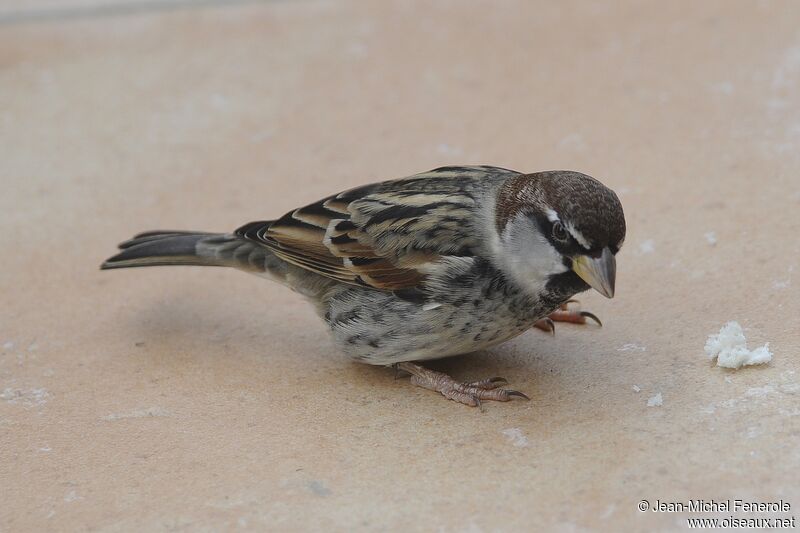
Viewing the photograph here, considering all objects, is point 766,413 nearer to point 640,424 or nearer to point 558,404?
point 640,424

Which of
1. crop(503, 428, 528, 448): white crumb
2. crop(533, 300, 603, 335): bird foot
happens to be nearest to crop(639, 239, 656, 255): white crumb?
crop(533, 300, 603, 335): bird foot

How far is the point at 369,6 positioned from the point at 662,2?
1.80 meters

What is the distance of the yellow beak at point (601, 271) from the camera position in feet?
10.5

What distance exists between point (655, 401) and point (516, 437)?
466mm

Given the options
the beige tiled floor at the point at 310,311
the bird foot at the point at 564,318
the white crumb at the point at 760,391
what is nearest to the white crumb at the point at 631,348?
the beige tiled floor at the point at 310,311

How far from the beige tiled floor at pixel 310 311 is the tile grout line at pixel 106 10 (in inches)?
1.4

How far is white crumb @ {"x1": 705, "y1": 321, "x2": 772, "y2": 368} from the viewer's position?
3.44 meters

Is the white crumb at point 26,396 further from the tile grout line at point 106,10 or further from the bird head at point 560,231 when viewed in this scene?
the tile grout line at point 106,10

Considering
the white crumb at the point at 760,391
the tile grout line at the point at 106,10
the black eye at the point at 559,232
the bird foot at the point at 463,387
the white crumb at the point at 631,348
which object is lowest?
the bird foot at the point at 463,387

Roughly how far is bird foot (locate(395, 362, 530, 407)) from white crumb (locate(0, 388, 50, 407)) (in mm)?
1335

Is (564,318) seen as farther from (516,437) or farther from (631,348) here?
(516,437)

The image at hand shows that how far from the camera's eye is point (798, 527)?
2.73 m

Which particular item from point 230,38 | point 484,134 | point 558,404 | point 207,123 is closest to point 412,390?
point 558,404

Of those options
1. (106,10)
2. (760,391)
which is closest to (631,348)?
(760,391)
